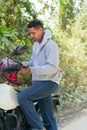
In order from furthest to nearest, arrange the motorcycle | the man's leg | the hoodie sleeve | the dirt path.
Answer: the dirt path → the man's leg → the hoodie sleeve → the motorcycle

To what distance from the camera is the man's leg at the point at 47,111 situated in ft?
16.8

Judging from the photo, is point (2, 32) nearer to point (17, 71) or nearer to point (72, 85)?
point (17, 71)

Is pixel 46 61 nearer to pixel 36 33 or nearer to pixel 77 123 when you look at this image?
pixel 36 33

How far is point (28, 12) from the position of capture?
31.3 ft

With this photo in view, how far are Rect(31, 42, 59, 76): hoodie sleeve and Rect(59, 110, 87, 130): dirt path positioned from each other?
2.84 meters

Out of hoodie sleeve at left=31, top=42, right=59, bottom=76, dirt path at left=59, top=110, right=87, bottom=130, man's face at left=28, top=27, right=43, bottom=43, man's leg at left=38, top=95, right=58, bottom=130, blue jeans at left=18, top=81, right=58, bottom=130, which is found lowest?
dirt path at left=59, top=110, right=87, bottom=130

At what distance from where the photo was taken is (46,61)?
4.75 meters

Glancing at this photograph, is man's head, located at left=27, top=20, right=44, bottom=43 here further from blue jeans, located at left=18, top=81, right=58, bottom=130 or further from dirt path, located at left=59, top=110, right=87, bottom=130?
A: dirt path, located at left=59, top=110, right=87, bottom=130

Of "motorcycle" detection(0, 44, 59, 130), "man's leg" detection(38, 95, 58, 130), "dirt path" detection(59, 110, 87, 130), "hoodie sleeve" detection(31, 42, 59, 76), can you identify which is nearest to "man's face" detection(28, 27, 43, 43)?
"hoodie sleeve" detection(31, 42, 59, 76)

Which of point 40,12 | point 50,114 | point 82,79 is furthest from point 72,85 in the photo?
point 50,114

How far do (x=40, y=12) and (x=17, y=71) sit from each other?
5.71m

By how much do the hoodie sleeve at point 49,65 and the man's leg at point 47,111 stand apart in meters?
0.52

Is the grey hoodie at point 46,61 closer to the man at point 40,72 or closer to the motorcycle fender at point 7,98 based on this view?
the man at point 40,72

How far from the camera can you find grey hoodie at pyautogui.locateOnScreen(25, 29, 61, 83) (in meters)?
4.68
